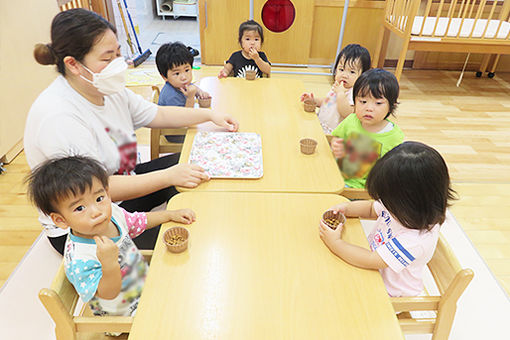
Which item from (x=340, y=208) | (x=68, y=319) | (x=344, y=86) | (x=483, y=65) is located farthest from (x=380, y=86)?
(x=483, y=65)

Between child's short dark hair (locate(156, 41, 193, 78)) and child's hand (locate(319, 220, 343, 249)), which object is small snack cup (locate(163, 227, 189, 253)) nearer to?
child's hand (locate(319, 220, 343, 249))

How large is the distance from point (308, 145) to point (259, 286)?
69 centimetres

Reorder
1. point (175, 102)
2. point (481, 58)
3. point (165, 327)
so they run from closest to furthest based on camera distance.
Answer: point (165, 327)
point (175, 102)
point (481, 58)

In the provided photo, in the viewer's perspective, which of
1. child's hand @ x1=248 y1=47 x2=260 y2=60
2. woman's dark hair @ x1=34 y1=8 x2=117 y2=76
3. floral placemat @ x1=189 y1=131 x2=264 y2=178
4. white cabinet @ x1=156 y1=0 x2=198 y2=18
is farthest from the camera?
white cabinet @ x1=156 y1=0 x2=198 y2=18

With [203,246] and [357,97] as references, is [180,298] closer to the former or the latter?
[203,246]

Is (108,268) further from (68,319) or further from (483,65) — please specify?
(483,65)

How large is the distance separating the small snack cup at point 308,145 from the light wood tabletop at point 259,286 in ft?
1.19

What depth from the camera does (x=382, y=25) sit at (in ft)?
13.5

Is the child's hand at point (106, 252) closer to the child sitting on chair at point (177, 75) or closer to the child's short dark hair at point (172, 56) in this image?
the child sitting on chair at point (177, 75)

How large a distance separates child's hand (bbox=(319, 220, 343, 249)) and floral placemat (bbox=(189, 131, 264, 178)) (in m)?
0.35

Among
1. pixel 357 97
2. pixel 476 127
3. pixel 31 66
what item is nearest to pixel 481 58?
pixel 476 127

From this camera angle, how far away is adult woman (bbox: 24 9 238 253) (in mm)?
1196

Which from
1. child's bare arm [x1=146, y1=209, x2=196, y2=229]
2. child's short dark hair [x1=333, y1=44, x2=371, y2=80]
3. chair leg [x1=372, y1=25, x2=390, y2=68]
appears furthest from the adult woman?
chair leg [x1=372, y1=25, x2=390, y2=68]

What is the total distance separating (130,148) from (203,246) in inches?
30.0
